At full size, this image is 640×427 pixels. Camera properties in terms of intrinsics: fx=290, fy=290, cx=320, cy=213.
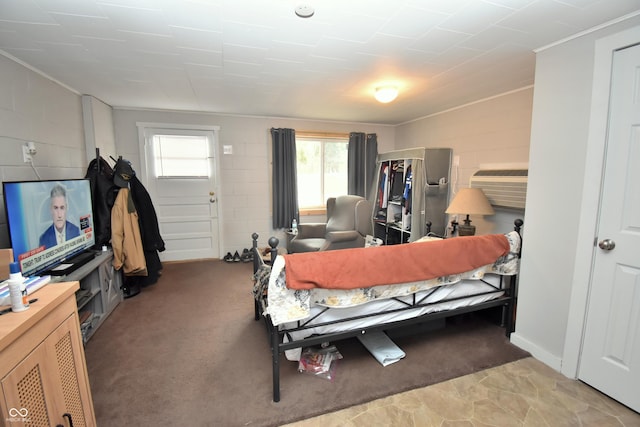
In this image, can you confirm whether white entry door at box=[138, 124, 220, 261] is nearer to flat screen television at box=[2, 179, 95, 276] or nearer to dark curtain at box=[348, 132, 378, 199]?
flat screen television at box=[2, 179, 95, 276]

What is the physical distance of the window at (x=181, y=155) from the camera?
4.14 m

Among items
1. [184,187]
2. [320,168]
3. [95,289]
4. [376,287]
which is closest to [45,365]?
[376,287]

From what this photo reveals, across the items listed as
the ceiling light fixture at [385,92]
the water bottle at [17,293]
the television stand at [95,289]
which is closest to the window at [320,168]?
the ceiling light fixture at [385,92]

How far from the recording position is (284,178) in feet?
15.0

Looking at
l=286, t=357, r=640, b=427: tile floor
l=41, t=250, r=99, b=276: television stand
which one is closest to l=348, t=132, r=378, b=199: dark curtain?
l=286, t=357, r=640, b=427: tile floor

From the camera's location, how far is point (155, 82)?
2.77m

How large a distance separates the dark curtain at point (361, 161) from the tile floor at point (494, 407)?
343cm

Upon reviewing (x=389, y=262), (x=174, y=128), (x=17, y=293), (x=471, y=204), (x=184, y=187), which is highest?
(x=174, y=128)

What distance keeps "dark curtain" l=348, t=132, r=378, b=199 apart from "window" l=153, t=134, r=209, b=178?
7.51ft

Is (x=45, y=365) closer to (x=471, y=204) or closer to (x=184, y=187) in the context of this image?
(x=471, y=204)

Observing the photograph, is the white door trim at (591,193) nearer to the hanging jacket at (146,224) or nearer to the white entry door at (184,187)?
the hanging jacket at (146,224)

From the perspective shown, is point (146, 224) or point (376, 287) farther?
point (146, 224)

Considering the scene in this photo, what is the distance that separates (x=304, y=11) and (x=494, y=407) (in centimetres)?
244

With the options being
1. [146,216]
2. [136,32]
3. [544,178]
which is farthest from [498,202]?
[146,216]
